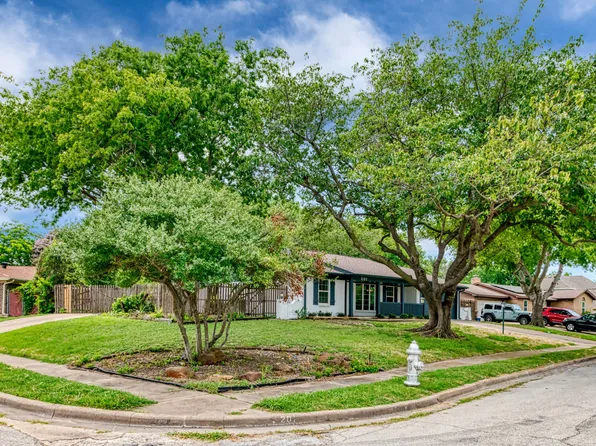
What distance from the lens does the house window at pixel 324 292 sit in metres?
32.5

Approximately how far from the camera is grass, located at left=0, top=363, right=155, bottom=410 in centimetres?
863

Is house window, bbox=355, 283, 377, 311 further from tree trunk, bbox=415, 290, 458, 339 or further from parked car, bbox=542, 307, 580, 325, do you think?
parked car, bbox=542, 307, 580, 325

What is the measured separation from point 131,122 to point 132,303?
9291mm

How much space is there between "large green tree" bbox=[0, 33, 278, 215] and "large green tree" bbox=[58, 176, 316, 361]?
10154 millimetres

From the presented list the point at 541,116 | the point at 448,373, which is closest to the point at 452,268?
the point at 541,116

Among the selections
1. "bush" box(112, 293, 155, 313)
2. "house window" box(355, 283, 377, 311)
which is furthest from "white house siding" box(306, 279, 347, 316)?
"bush" box(112, 293, 155, 313)

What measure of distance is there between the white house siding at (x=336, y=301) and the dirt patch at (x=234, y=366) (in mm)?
16398

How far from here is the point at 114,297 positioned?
95.9ft

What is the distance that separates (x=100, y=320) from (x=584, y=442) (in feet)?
63.8

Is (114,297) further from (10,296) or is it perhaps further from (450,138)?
(450,138)

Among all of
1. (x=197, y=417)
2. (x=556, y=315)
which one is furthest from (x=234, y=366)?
(x=556, y=315)

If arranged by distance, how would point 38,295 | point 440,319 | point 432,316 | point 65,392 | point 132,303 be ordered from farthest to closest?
point 38,295 → point 132,303 → point 432,316 → point 440,319 → point 65,392

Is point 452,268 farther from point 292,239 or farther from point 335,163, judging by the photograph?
point 292,239

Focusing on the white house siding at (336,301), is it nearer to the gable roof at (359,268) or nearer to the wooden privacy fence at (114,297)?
the gable roof at (359,268)
